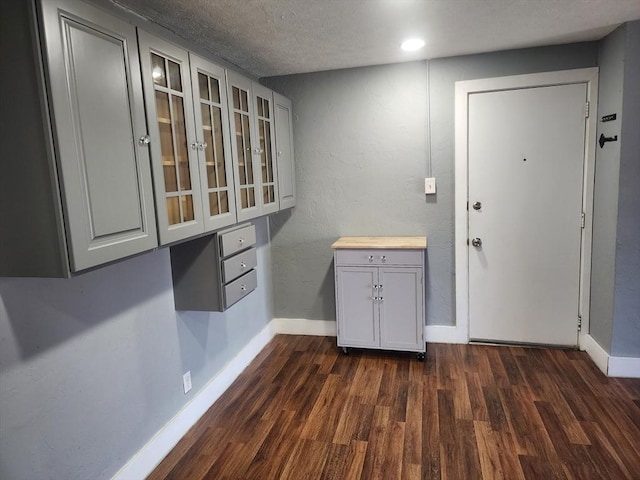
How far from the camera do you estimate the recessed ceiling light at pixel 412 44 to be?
103 inches

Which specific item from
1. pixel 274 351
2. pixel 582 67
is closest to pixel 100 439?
pixel 274 351

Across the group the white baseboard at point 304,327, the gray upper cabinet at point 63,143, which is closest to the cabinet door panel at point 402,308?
the white baseboard at point 304,327

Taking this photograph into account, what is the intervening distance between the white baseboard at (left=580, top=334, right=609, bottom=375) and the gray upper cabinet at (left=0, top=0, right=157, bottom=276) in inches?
117

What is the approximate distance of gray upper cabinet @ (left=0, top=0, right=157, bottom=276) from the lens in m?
1.21

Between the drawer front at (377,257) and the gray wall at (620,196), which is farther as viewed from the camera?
the drawer front at (377,257)

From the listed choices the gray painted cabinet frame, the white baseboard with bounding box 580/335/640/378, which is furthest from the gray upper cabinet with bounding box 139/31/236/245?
the white baseboard with bounding box 580/335/640/378

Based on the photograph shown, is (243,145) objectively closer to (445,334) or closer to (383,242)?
(383,242)

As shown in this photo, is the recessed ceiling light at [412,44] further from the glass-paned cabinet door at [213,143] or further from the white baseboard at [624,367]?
the white baseboard at [624,367]

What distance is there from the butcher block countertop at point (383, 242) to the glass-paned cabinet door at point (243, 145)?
769 millimetres

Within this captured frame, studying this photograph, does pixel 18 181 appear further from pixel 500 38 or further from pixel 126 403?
pixel 500 38

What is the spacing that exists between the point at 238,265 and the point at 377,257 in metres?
1.07

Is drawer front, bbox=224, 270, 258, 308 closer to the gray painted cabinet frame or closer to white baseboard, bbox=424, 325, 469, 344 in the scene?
the gray painted cabinet frame

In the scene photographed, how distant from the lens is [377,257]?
302 cm

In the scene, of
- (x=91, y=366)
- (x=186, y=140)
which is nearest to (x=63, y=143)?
(x=186, y=140)
